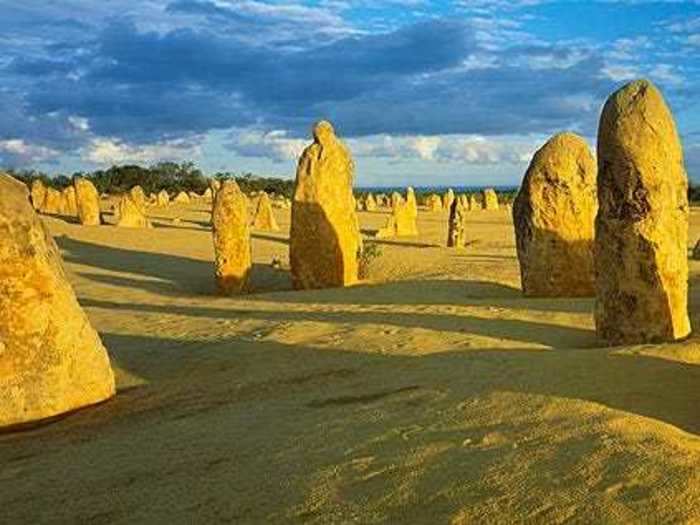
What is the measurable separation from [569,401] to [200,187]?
61.2 m

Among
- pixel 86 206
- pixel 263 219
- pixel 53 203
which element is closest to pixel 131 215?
pixel 86 206

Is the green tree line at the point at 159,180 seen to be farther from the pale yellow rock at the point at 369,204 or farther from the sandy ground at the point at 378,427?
the sandy ground at the point at 378,427

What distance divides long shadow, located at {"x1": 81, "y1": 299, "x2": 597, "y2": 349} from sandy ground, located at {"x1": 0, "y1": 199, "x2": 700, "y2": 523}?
0.04 meters

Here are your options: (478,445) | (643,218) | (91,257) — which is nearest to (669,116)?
(643,218)

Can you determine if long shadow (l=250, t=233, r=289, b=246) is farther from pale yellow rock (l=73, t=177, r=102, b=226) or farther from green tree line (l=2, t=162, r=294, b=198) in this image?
green tree line (l=2, t=162, r=294, b=198)

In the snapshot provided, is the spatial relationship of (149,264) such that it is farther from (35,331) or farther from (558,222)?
(35,331)

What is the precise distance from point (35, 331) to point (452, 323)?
4514mm

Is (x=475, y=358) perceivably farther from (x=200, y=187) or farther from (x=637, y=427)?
(x=200, y=187)

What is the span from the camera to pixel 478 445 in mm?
5086

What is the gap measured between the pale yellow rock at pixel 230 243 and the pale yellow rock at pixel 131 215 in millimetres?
15136

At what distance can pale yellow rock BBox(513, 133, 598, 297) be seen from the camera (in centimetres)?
1298

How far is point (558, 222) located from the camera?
13.2 metres

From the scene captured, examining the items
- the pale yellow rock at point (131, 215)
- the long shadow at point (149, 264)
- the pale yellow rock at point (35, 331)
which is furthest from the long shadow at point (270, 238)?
the pale yellow rock at point (35, 331)

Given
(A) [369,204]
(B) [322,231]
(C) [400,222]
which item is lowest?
(C) [400,222]
